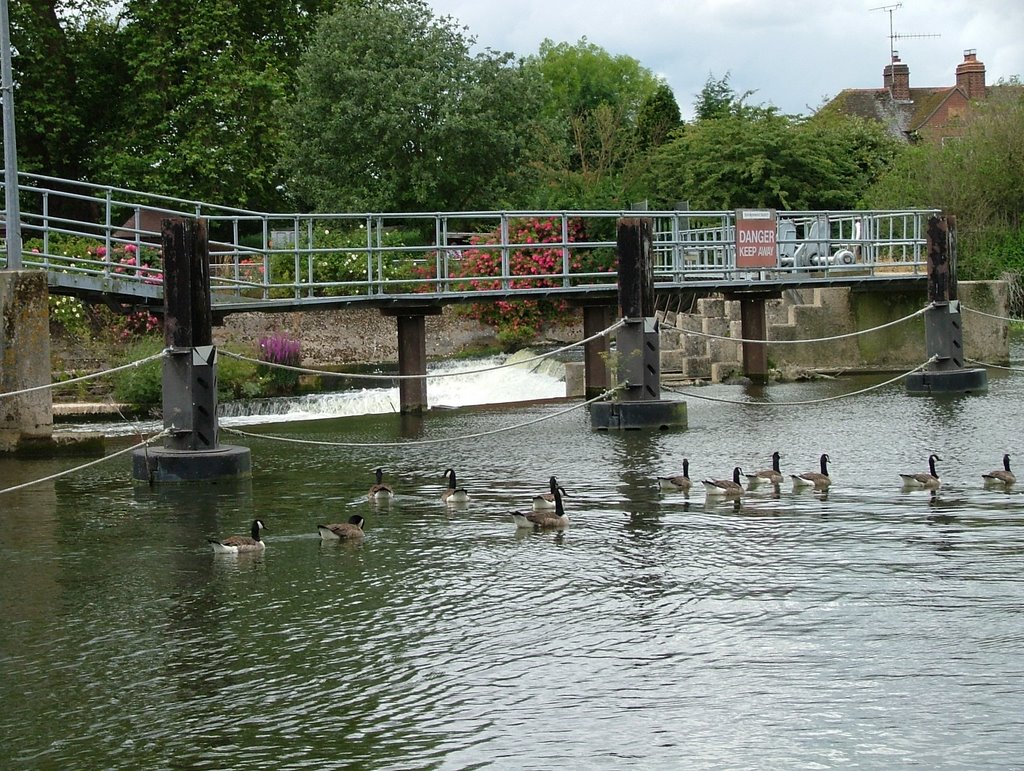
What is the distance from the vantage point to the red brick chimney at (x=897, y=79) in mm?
87562

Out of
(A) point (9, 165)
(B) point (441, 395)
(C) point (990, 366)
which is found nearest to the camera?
(A) point (9, 165)

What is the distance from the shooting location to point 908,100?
87.2 meters

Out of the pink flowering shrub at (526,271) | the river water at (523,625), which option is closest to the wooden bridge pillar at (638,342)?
the river water at (523,625)

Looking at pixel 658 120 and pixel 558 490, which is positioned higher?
pixel 658 120

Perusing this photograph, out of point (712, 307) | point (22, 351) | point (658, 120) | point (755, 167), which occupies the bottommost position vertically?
point (22, 351)

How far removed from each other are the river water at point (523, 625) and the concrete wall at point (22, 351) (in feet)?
8.39

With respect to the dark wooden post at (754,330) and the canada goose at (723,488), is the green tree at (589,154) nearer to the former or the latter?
the dark wooden post at (754,330)

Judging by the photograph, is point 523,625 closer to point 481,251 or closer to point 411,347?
point 411,347

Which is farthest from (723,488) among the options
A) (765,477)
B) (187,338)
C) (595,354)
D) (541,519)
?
(595,354)

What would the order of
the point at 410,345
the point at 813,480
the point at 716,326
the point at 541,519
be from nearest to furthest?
the point at 541,519 < the point at 813,480 < the point at 410,345 < the point at 716,326

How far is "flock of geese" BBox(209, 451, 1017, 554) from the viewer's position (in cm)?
1425

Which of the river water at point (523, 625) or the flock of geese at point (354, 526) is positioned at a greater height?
the flock of geese at point (354, 526)

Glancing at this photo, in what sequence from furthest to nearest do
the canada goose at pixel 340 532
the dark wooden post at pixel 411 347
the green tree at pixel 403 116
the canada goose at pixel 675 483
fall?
the green tree at pixel 403 116
the dark wooden post at pixel 411 347
the canada goose at pixel 675 483
the canada goose at pixel 340 532

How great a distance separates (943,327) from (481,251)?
48.0ft
